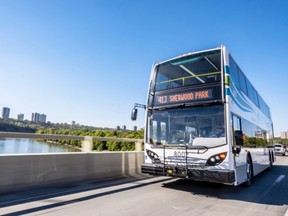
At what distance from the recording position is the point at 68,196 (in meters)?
5.55

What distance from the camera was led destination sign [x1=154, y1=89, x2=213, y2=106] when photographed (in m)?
6.37

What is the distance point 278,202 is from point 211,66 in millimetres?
3915

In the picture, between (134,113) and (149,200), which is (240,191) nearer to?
(149,200)

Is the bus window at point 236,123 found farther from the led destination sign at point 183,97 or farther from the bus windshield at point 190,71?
the bus windshield at point 190,71

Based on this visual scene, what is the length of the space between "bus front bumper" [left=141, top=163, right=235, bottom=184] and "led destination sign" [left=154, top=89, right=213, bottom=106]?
192 cm

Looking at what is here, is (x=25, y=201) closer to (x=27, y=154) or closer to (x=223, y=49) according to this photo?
(x=27, y=154)

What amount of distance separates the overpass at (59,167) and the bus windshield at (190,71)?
3155mm

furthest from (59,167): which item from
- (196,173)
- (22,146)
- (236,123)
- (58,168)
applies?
(236,123)

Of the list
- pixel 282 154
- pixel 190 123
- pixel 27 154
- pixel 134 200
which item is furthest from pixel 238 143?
pixel 282 154

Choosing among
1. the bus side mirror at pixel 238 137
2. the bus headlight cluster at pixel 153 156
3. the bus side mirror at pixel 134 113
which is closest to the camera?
the bus side mirror at pixel 238 137

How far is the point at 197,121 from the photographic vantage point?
6.44 meters

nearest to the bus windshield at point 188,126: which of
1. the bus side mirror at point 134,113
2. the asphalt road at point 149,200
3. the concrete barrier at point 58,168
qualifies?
the bus side mirror at point 134,113

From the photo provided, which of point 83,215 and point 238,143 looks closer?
point 83,215

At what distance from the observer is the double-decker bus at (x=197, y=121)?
231 inches
